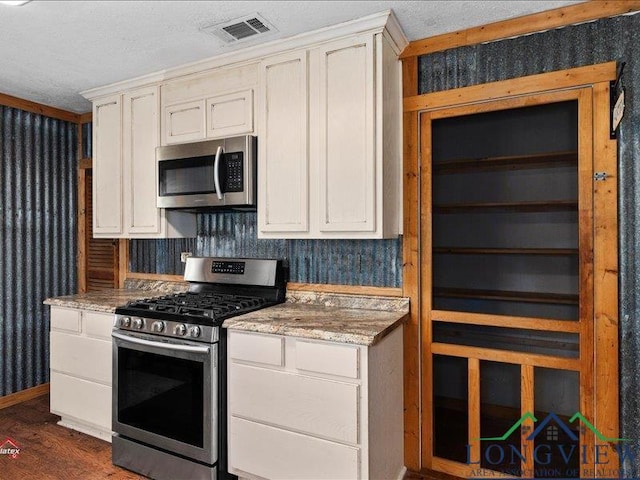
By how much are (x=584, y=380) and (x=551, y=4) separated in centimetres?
192

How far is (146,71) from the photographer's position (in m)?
3.01

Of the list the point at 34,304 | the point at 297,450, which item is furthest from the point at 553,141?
the point at 34,304

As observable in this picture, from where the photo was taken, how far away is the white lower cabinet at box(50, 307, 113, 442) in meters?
2.80

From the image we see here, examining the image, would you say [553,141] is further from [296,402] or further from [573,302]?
[296,402]

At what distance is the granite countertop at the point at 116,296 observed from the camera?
287 cm

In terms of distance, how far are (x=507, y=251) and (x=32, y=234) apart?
3.80 m

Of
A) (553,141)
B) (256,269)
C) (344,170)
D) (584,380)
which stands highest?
(553,141)

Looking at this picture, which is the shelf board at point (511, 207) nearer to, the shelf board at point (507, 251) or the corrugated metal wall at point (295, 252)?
the shelf board at point (507, 251)

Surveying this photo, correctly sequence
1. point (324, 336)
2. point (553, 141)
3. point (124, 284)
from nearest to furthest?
1. point (324, 336)
2. point (553, 141)
3. point (124, 284)

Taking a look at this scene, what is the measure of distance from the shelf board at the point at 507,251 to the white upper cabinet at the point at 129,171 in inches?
76.6

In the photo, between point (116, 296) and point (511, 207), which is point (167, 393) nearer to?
point (116, 296)

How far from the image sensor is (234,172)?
267 centimetres

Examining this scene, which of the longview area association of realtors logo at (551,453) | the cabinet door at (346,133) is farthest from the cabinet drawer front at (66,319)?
the longview area association of realtors logo at (551,453)

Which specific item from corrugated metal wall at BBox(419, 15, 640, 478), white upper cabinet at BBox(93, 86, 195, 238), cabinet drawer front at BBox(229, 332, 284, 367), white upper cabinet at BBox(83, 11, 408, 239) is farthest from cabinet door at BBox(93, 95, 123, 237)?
corrugated metal wall at BBox(419, 15, 640, 478)
